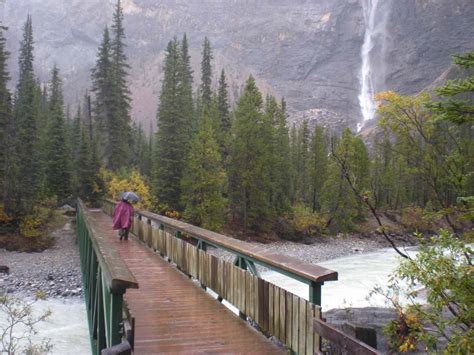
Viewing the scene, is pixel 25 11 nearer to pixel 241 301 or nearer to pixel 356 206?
pixel 356 206

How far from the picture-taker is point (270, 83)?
163m

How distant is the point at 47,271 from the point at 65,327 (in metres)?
9.40

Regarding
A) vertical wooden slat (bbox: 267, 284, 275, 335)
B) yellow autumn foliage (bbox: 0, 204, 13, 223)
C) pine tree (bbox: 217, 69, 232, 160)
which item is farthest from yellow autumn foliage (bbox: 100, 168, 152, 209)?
vertical wooden slat (bbox: 267, 284, 275, 335)

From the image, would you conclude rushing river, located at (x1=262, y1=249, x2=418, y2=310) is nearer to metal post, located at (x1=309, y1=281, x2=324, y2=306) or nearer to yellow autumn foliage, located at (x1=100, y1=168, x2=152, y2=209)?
metal post, located at (x1=309, y1=281, x2=324, y2=306)

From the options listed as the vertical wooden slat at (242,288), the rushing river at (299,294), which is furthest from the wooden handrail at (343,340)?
the rushing river at (299,294)

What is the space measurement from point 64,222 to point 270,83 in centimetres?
13645

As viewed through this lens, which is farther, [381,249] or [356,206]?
[356,206]

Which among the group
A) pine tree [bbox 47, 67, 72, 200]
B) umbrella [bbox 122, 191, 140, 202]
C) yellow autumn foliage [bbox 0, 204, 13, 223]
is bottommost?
yellow autumn foliage [bbox 0, 204, 13, 223]

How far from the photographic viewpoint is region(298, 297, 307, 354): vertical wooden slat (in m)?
4.14

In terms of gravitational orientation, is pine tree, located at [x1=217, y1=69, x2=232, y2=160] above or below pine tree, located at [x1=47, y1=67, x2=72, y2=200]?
above

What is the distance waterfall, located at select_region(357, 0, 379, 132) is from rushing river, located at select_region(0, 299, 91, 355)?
125177 mm

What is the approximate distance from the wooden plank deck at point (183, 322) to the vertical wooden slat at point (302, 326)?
58 cm

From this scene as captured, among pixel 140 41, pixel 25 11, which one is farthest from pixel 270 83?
pixel 25 11

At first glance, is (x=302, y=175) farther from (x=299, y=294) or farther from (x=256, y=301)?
(x=256, y=301)
